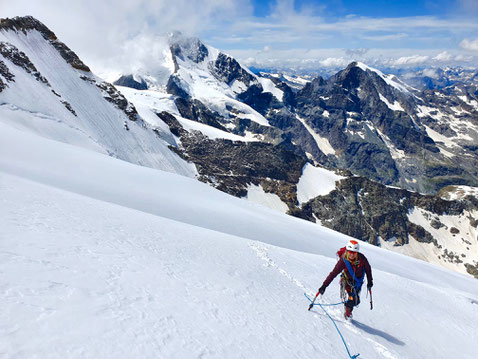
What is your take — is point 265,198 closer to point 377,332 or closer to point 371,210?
point 371,210

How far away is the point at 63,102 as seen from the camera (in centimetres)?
6384

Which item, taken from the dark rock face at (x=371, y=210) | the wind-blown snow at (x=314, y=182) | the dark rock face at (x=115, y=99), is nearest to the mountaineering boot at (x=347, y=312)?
the dark rock face at (x=115, y=99)

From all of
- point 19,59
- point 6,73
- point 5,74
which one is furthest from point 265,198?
point 5,74

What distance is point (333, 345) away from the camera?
854 centimetres

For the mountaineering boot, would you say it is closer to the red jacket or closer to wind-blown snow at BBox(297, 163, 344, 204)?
the red jacket

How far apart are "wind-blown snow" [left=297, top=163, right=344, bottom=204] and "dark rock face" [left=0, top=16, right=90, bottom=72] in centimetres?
10699

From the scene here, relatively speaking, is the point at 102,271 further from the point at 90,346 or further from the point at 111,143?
the point at 111,143

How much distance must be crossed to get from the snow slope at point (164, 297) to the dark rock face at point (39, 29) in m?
80.2

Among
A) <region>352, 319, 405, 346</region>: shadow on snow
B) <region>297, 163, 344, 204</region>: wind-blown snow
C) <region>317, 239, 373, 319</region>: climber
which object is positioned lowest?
<region>352, 319, 405, 346</region>: shadow on snow

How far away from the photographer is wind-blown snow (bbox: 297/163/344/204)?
148750 millimetres

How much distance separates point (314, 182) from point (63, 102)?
124680 millimetres

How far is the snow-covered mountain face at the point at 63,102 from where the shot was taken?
4900 centimetres

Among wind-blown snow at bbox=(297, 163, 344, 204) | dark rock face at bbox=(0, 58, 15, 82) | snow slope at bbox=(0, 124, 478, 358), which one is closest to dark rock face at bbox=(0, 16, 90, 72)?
dark rock face at bbox=(0, 58, 15, 82)

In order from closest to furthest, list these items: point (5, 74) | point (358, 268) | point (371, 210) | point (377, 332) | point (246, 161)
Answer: point (358, 268) → point (377, 332) → point (5, 74) → point (371, 210) → point (246, 161)
